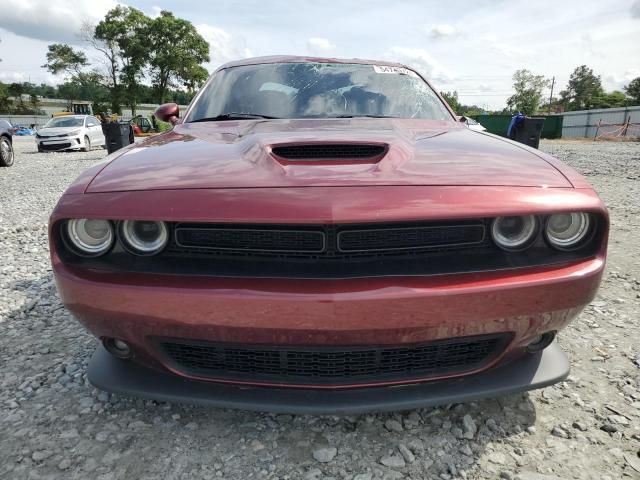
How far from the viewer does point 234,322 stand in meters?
1.40

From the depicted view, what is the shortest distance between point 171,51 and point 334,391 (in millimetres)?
42843

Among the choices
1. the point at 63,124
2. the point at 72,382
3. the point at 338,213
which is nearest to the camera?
the point at 338,213

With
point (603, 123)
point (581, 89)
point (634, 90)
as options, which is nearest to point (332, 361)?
point (603, 123)

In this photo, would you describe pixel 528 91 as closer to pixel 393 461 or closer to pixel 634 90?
pixel 634 90

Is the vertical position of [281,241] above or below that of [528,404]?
above

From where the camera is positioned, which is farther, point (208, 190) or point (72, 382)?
point (72, 382)

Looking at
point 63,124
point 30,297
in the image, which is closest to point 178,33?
A: point 63,124

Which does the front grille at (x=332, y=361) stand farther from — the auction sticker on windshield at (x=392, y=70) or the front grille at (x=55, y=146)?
the front grille at (x=55, y=146)

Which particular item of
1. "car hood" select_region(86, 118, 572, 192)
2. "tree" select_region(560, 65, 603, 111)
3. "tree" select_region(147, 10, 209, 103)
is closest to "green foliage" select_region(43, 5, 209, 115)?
"tree" select_region(147, 10, 209, 103)

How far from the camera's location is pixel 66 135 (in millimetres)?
16391

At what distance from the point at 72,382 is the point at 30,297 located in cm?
132

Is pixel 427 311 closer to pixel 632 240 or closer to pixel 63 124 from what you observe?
pixel 632 240

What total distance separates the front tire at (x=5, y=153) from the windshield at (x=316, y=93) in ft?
34.7

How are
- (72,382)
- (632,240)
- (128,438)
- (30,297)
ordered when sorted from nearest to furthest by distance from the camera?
(128,438) → (72,382) → (30,297) → (632,240)
